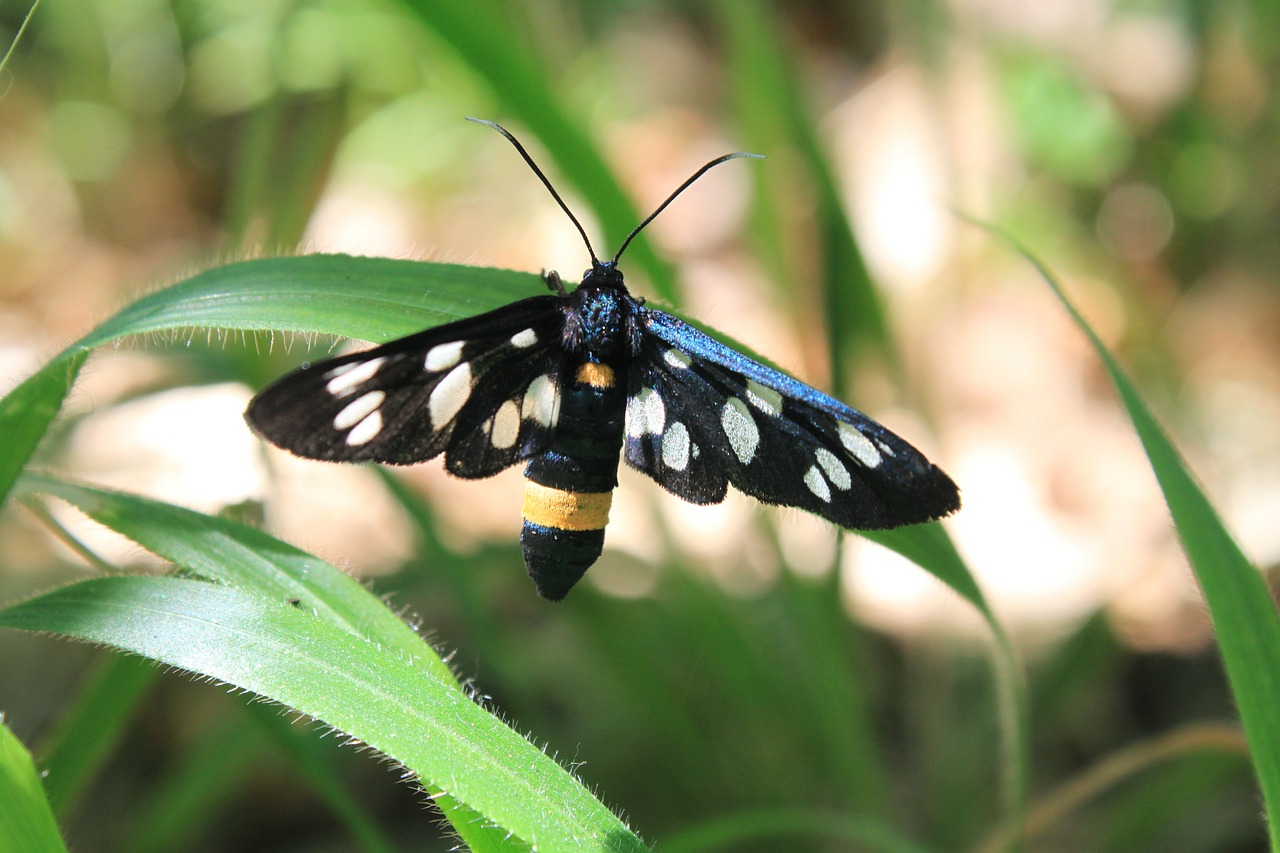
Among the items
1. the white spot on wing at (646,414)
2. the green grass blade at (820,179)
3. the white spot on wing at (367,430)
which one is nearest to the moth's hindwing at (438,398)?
the white spot on wing at (367,430)

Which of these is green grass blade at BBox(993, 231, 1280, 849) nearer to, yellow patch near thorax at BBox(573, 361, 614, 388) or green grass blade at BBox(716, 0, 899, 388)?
yellow patch near thorax at BBox(573, 361, 614, 388)

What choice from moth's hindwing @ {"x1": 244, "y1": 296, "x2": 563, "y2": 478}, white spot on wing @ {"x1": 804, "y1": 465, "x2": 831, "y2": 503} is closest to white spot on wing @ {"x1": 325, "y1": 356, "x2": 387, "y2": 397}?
moth's hindwing @ {"x1": 244, "y1": 296, "x2": 563, "y2": 478}

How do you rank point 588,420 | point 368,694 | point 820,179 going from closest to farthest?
point 368,694 → point 588,420 → point 820,179

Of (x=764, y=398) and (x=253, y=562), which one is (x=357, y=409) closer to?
(x=253, y=562)

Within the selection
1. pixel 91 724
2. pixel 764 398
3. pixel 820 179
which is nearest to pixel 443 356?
pixel 764 398

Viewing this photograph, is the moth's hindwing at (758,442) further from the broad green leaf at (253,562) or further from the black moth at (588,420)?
the broad green leaf at (253,562)

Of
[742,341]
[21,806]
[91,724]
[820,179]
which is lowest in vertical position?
[21,806]

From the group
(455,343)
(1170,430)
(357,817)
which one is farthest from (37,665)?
(1170,430)
